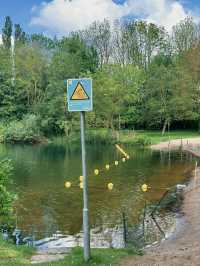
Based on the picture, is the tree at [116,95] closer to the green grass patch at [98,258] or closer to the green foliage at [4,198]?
the green foliage at [4,198]

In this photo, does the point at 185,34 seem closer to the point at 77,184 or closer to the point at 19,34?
the point at 19,34

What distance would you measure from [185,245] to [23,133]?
60.2 meters

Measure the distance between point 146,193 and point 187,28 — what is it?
201ft

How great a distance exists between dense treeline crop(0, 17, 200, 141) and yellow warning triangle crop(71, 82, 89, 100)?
57875mm

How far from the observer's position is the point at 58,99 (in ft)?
249

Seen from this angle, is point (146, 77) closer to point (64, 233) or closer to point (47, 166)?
point (47, 166)

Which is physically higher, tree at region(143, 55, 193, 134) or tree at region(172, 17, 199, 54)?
tree at region(172, 17, 199, 54)

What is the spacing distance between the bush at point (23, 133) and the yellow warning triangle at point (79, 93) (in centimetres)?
6364

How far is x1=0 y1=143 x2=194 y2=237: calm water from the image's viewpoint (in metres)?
24.8

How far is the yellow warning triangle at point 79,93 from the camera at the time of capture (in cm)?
1187

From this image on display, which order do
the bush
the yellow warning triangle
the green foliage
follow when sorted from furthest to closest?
the bush
the green foliage
the yellow warning triangle

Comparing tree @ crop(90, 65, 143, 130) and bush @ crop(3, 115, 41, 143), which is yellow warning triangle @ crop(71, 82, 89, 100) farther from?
bush @ crop(3, 115, 41, 143)

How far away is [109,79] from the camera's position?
72.5m

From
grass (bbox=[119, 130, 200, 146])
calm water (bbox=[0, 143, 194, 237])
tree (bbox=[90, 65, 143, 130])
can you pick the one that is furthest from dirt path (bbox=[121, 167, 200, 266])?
tree (bbox=[90, 65, 143, 130])
